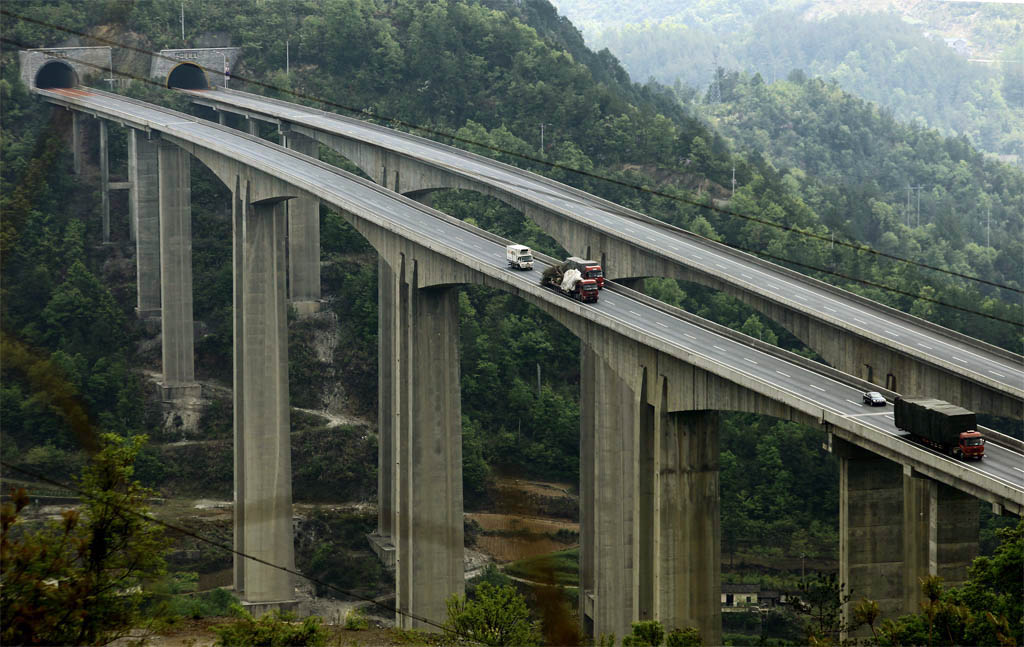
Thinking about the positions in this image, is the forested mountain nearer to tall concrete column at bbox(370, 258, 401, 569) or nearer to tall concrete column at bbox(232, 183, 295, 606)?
tall concrete column at bbox(370, 258, 401, 569)

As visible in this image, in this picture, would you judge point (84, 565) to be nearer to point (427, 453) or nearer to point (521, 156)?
point (427, 453)

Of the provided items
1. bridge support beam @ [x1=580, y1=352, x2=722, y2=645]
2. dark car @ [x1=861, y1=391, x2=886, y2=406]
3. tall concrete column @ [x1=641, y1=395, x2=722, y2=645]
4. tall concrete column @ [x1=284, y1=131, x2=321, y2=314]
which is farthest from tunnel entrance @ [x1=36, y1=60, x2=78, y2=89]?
dark car @ [x1=861, y1=391, x2=886, y2=406]

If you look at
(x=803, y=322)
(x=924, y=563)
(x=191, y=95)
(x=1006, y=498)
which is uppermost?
(x=191, y=95)

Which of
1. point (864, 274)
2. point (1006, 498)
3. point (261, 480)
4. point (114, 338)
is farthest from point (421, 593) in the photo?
point (864, 274)

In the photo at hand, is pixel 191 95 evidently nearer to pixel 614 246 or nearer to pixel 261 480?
pixel 261 480

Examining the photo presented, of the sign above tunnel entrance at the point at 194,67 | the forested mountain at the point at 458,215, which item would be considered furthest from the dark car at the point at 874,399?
the sign above tunnel entrance at the point at 194,67
